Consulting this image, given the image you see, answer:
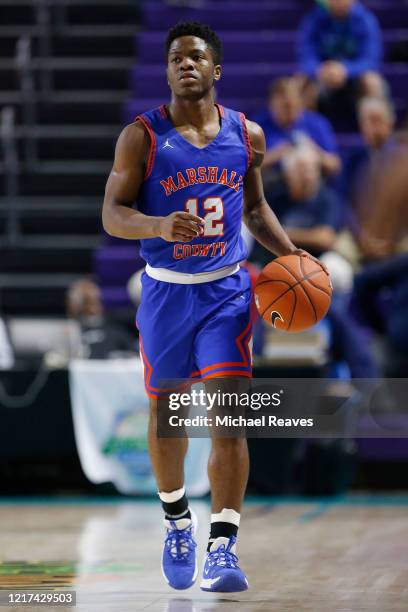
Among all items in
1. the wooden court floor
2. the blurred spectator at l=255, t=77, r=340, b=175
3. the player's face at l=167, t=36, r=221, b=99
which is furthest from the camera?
the blurred spectator at l=255, t=77, r=340, b=175

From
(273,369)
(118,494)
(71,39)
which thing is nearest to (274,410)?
(273,369)

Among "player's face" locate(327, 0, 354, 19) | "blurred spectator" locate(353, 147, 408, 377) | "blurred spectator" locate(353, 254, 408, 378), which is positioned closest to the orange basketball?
"blurred spectator" locate(353, 147, 408, 377)

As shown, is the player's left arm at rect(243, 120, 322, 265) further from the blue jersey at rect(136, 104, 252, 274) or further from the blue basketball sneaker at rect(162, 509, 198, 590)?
the blue basketball sneaker at rect(162, 509, 198, 590)

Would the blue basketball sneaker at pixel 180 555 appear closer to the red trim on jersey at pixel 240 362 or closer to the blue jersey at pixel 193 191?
the red trim on jersey at pixel 240 362

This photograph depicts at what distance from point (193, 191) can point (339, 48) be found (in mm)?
6702

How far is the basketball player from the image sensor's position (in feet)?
14.3

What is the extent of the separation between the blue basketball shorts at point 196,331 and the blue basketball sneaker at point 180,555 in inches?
20.5

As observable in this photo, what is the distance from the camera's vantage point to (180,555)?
4.49 metres

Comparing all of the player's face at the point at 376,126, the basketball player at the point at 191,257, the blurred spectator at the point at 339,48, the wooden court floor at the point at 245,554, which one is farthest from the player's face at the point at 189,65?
the blurred spectator at the point at 339,48

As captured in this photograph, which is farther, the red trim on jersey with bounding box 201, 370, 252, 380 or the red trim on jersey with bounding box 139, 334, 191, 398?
the red trim on jersey with bounding box 139, 334, 191, 398

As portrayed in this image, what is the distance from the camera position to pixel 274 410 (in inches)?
182

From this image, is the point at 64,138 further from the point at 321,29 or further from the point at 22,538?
the point at 22,538

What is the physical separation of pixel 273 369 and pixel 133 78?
5.04m

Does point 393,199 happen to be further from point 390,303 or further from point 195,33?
point 390,303
